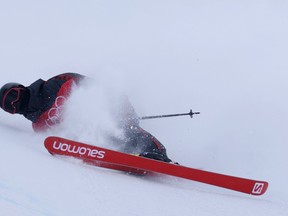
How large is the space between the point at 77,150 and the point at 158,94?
355 cm

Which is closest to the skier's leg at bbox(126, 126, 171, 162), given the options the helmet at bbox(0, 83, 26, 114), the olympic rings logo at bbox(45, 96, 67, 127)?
the olympic rings logo at bbox(45, 96, 67, 127)

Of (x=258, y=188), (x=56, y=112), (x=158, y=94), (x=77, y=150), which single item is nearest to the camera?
(x=77, y=150)

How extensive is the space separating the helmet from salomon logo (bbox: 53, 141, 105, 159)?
40.2 inches

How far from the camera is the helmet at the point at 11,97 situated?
15.3 feet

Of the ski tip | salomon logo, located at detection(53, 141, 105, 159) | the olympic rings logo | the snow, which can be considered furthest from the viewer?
the olympic rings logo

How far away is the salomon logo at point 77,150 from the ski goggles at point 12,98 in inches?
40.1

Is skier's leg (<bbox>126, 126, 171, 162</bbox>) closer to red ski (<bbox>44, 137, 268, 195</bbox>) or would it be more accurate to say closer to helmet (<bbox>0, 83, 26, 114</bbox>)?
red ski (<bbox>44, 137, 268, 195</bbox>)

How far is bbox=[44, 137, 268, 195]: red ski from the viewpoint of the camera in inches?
153

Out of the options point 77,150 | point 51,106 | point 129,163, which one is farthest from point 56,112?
point 129,163

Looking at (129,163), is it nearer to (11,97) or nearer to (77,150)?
(77,150)

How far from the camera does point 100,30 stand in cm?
1121

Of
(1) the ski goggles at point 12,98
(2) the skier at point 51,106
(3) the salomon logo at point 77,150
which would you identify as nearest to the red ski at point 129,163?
(3) the salomon logo at point 77,150

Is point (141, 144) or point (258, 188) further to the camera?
point (141, 144)

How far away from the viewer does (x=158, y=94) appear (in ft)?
24.0
